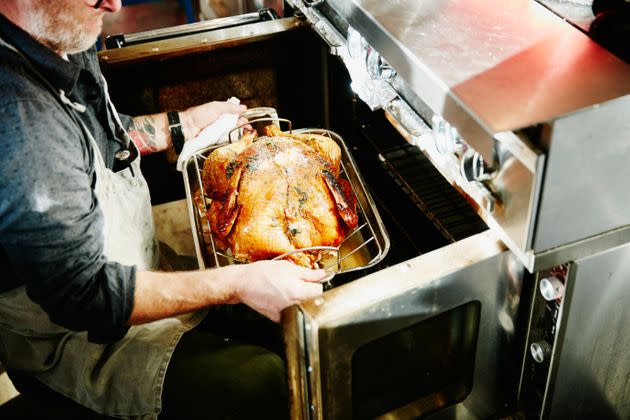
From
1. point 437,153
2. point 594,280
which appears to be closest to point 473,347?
point 594,280

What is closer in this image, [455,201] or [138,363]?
[138,363]

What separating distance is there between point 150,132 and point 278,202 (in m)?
0.63

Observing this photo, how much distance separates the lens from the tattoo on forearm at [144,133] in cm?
216

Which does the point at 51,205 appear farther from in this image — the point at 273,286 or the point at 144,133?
the point at 144,133

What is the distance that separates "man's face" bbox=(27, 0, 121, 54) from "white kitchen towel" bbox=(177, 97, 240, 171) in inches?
25.2

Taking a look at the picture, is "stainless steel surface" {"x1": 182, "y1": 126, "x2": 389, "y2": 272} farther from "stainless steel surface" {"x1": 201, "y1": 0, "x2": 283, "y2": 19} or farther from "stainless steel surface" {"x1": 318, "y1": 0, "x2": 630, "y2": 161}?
"stainless steel surface" {"x1": 201, "y1": 0, "x2": 283, "y2": 19}

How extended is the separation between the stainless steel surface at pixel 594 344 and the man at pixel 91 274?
581 millimetres

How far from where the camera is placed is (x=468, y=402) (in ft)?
5.24

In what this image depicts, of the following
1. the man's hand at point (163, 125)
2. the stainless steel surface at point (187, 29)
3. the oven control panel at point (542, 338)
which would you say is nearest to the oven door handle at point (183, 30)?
the stainless steel surface at point (187, 29)

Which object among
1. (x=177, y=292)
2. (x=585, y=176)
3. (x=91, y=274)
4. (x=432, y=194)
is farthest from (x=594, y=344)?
(x=91, y=274)

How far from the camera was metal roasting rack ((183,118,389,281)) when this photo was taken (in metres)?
1.85

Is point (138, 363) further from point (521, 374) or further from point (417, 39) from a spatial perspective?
point (417, 39)

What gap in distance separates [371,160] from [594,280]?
1015mm

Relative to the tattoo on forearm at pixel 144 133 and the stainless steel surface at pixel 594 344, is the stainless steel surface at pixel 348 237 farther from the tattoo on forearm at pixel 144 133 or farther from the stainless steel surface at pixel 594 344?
the stainless steel surface at pixel 594 344
